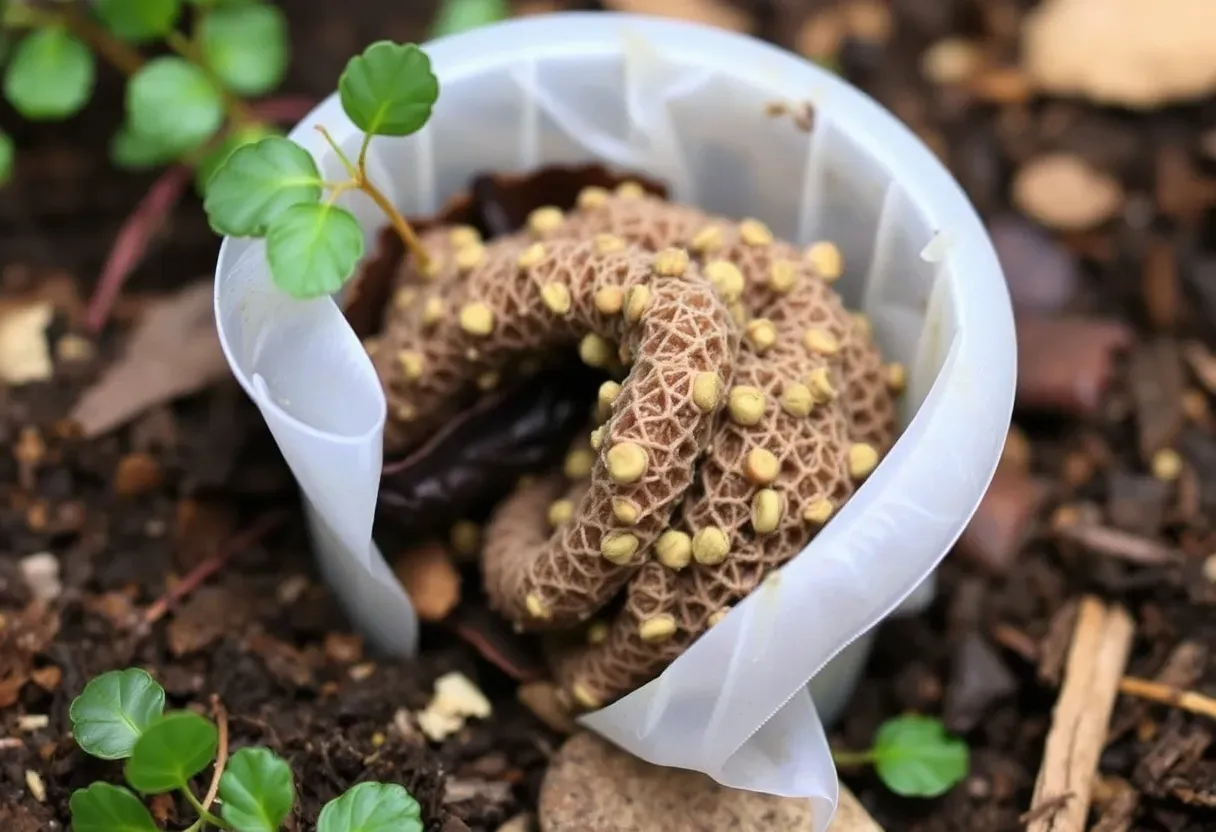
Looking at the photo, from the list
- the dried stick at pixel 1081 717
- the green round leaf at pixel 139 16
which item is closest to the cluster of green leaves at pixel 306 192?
the green round leaf at pixel 139 16

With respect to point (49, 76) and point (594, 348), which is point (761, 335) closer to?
point (594, 348)

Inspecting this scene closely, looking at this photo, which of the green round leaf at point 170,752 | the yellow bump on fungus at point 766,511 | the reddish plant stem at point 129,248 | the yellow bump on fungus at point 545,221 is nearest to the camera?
the green round leaf at point 170,752

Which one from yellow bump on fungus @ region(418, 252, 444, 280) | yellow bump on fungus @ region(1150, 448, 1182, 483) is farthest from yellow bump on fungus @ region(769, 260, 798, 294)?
yellow bump on fungus @ region(1150, 448, 1182, 483)

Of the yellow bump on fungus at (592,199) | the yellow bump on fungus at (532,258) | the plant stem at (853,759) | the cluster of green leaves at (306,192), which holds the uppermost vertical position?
the cluster of green leaves at (306,192)

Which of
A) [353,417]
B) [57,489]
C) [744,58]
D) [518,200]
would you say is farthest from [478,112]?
[57,489]

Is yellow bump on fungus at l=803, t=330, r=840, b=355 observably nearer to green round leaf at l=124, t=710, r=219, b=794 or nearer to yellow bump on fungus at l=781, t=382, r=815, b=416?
yellow bump on fungus at l=781, t=382, r=815, b=416

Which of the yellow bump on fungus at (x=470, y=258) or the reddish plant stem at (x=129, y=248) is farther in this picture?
the reddish plant stem at (x=129, y=248)

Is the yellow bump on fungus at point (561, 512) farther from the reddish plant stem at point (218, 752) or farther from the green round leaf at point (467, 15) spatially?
the green round leaf at point (467, 15)
